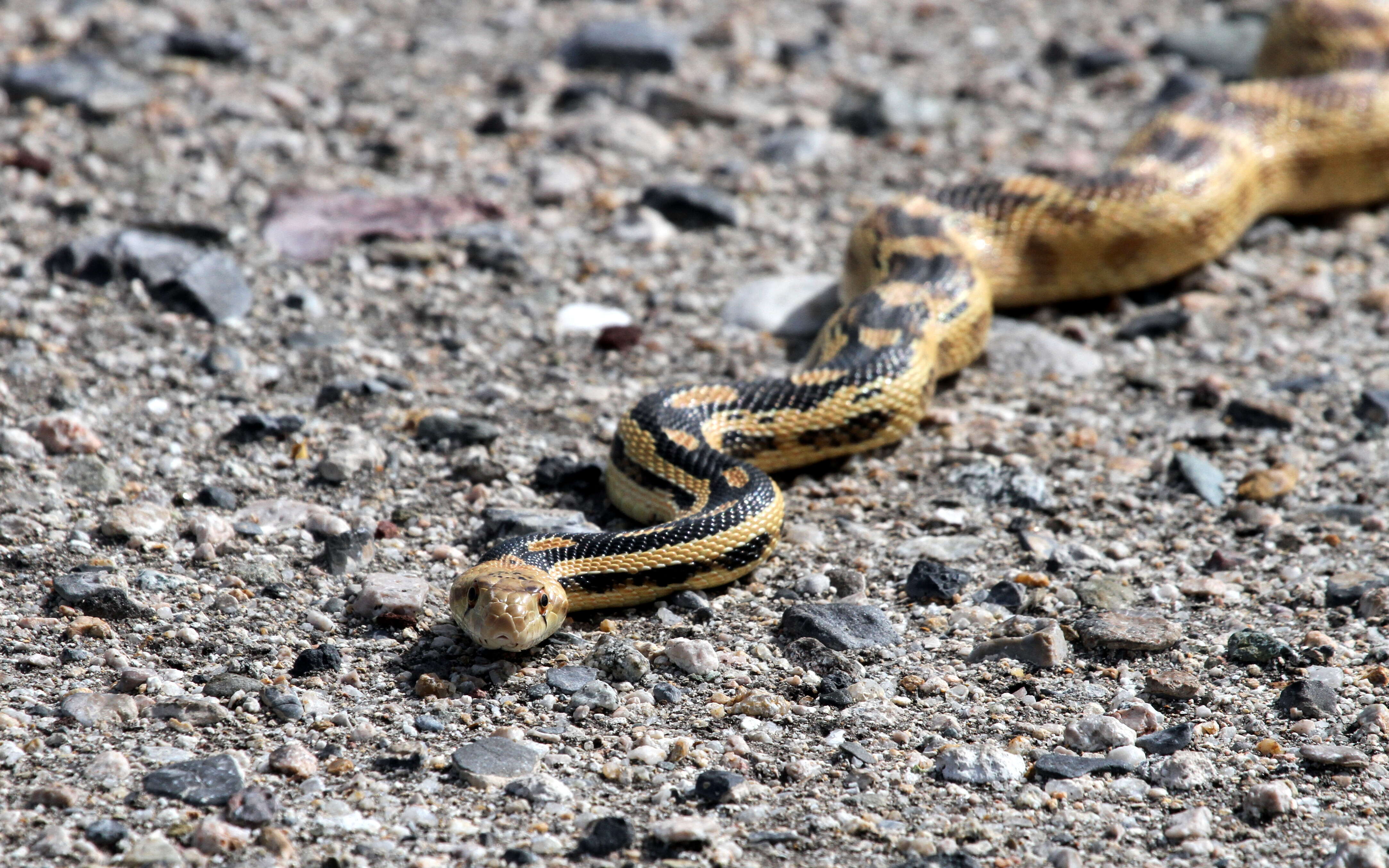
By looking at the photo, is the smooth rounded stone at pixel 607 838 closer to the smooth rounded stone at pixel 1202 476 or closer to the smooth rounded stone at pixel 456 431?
the smooth rounded stone at pixel 456 431

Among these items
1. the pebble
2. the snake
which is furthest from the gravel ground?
the snake

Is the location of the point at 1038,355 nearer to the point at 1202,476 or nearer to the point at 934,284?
the point at 934,284

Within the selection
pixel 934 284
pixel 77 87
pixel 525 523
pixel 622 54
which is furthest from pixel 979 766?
pixel 77 87

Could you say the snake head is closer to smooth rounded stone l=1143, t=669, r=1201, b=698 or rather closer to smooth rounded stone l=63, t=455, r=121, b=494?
smooth rounded stone l=63, t=455, r=121, b=494

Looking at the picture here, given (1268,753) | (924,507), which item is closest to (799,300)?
(924,507)

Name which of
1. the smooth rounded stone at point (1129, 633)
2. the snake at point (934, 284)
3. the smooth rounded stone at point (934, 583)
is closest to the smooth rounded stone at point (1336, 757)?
the smooth rounded stone at point (1129, 633)

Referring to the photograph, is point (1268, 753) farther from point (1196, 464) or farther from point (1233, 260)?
point (1233, 260)
